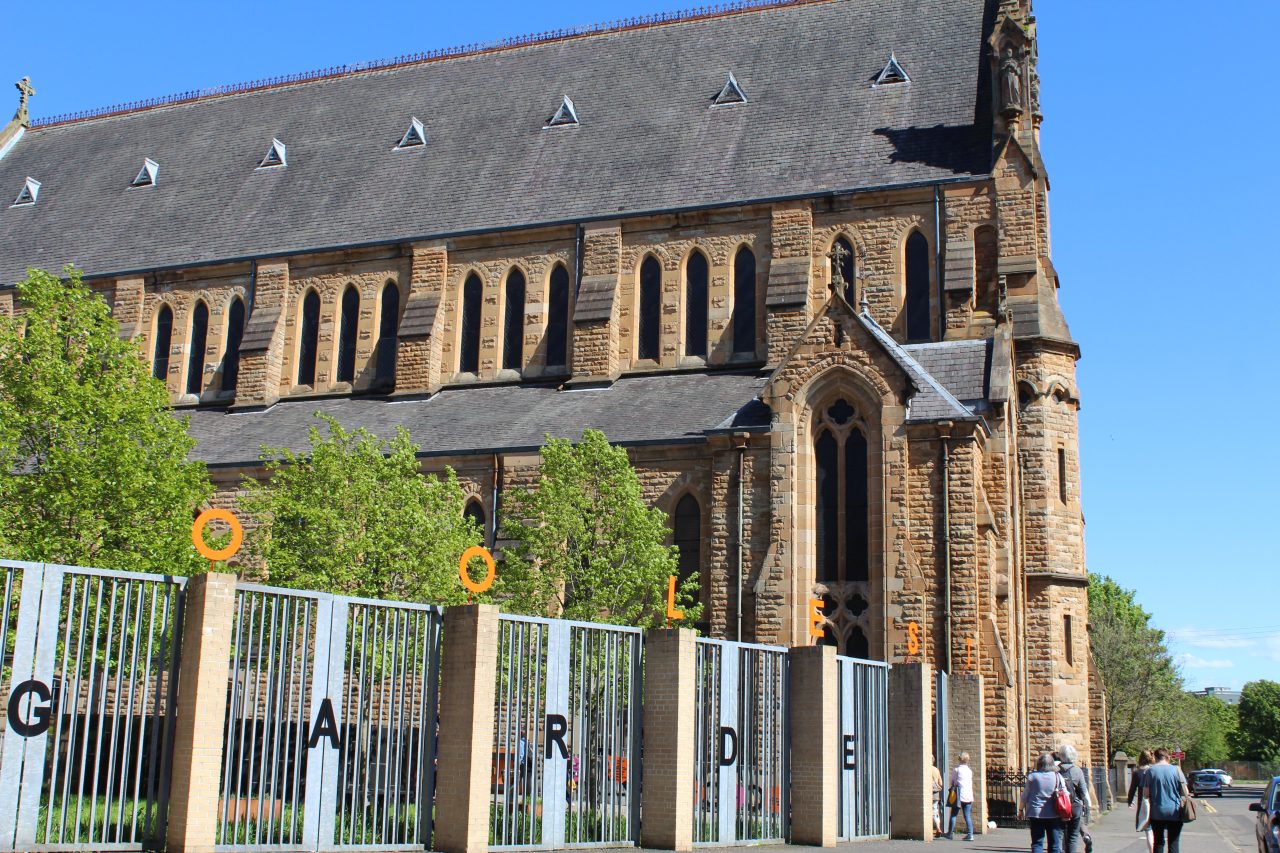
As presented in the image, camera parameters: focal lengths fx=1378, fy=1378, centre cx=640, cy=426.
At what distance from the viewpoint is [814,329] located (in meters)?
27.4

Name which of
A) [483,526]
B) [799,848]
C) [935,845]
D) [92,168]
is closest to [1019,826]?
[935,845]

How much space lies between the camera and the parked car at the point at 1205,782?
60.6m

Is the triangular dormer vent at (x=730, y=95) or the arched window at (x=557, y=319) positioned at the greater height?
the triangular dormer vent at (x=730, y=95)

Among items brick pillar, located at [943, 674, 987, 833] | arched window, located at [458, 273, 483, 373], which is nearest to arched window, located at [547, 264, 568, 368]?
arched window, located at [458, 273, 483, 373]

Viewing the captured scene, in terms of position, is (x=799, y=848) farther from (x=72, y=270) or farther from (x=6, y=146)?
(x=6, y=146)

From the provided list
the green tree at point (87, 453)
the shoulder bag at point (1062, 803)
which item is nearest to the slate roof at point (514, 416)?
the green tree at point (87, 453)

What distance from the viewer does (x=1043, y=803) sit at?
1537 cm

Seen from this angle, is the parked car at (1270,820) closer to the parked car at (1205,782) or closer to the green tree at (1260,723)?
the parked car at (1205,782)

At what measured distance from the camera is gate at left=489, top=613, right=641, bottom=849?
1470 centimetres

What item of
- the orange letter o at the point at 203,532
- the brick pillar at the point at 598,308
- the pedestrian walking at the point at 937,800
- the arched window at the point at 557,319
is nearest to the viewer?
the orange letter o at the point at 203,532

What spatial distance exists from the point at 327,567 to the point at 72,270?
31.0 ft

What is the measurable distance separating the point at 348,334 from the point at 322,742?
25818 mm

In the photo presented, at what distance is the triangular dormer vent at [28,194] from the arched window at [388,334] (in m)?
15.7

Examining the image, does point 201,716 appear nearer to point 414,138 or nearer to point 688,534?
point 688,534
